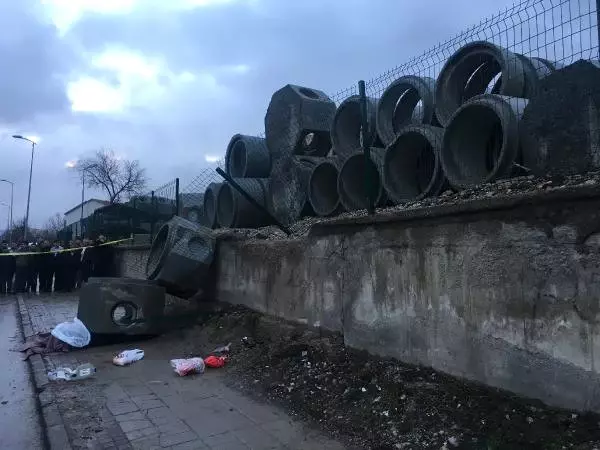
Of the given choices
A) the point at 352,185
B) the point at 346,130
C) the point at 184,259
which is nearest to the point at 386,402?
the point at 352,185

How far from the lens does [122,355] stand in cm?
701

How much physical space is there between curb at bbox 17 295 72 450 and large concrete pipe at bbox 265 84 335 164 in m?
5.22

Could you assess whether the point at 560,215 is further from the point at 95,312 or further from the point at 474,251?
the point at 95,312

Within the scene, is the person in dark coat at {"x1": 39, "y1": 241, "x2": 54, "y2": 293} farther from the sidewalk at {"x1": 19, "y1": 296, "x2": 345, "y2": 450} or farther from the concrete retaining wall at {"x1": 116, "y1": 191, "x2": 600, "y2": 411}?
the concrete retaining wall at {"x1": 116, "y1": 191, "x2": 600, "y2": 411}

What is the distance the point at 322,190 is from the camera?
27.2ft

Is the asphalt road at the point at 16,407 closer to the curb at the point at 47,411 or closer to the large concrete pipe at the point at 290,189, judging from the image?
the curb at the point at 47,411

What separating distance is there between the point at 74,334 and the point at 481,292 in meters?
6.43

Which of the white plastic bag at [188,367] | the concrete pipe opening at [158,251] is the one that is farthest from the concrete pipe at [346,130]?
the white plastic bag at [188,367]

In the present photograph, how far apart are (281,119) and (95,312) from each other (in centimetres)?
467

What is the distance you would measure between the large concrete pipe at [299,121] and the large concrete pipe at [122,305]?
11.2ft

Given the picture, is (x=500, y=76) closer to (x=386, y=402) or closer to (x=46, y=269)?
(x=386, y=402)

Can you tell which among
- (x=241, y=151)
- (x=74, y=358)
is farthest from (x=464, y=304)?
(x=241, y=151)

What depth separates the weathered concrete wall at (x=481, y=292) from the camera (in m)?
3.28

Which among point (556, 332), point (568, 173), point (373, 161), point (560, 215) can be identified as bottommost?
point (556, 332)
